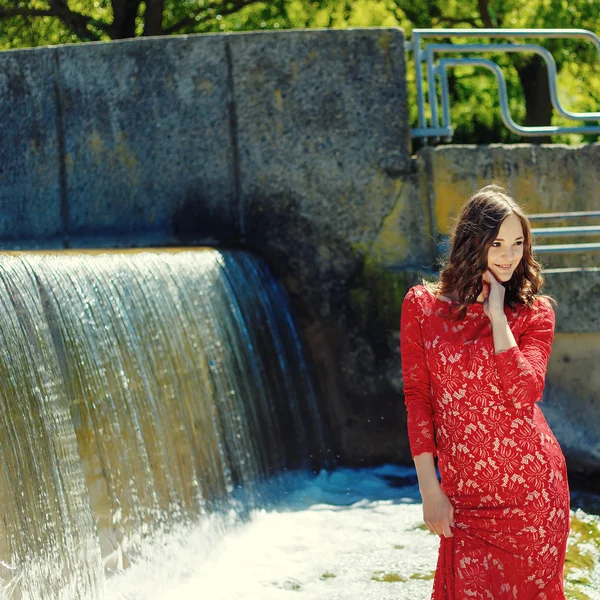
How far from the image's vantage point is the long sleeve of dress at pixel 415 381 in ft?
8.40

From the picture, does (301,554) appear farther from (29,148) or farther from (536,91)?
(536,91)

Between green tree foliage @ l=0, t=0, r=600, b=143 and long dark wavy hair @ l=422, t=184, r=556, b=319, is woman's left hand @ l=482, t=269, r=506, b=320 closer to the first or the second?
long dark wavy hair @ l=422, t=184, r=556, b=319

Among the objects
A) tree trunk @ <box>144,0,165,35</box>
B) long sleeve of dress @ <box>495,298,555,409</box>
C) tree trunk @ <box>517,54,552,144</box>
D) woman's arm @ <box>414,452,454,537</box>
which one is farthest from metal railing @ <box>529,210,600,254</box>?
tree trunk @ <box>144,0,165,35</box>

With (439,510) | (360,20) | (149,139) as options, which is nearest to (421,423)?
(439,510)

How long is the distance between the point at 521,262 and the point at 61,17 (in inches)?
405

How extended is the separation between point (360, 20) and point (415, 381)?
1094 cm

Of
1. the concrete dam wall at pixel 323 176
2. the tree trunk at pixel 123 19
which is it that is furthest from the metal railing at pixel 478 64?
the tree trunk at pixel 123 19

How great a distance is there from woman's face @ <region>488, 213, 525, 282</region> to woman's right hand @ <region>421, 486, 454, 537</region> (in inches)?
23.7

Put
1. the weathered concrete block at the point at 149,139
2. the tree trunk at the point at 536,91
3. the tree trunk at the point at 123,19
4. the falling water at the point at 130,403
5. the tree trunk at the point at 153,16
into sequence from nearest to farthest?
the falling water at the point at 130,403, the weathered concrete block at the point at 149,139, the tree trunk at the point at 153,16, the tree trunk at the point at 123,19, the tree trunk at the point at 536,91

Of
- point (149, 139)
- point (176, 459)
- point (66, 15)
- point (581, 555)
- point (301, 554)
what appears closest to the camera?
point (581, 555)

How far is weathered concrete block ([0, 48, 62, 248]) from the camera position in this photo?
6.51m

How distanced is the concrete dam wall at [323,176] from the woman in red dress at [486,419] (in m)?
3.52

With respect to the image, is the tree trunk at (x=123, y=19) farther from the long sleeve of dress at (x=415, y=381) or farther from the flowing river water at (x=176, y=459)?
the long sleeve of dress at (x=415, y=381)

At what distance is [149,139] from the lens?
6.39 m
